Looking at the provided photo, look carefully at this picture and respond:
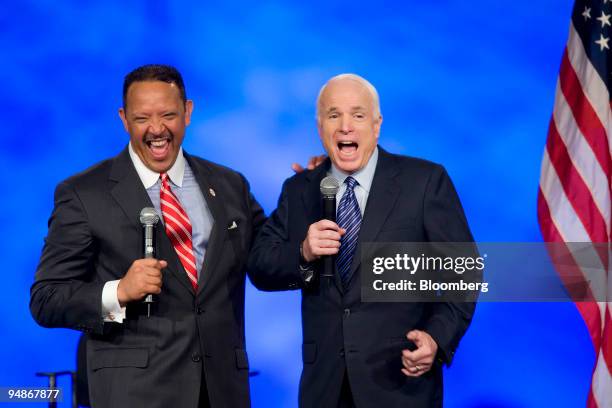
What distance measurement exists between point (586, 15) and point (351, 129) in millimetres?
2030

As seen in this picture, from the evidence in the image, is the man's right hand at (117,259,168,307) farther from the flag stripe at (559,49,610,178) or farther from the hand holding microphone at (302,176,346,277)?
the flag stripe at (559,49,610,178)

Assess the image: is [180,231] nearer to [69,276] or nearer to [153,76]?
[69,276]

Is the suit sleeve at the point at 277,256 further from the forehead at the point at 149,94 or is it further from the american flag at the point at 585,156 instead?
the american flag at the point at 585,156

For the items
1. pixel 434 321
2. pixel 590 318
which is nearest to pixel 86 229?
pixel 434 321

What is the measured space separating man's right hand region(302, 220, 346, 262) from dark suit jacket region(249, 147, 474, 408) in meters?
0.17

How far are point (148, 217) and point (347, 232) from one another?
60 cm

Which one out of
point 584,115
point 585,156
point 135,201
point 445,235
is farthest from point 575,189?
point 135,201

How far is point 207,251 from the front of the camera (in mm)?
2707

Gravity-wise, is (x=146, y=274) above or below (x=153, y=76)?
below

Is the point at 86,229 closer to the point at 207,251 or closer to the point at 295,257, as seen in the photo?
the point at 207,251

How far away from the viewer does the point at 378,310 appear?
2525mm

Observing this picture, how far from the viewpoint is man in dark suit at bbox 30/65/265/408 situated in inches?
101

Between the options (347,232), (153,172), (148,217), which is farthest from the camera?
(153,172)

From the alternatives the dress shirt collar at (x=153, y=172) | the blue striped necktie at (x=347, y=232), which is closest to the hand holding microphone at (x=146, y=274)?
the dress shirt collar at (x=153, y=172)
